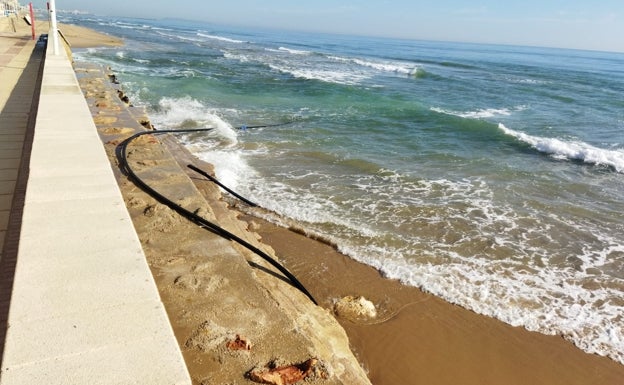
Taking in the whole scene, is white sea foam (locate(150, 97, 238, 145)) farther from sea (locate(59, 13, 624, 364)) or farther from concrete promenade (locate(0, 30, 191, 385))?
concrete promenade (locate(0, 30, 191, 385))

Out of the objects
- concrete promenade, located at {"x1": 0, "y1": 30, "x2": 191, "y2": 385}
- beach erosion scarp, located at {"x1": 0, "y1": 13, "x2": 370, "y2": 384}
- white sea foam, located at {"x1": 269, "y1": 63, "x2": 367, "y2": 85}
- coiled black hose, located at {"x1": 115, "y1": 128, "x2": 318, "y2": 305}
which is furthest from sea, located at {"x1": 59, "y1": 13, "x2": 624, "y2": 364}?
white sea foam, located at {"x1": 269, "y1": 63, "x2": 367, "y2": 85}

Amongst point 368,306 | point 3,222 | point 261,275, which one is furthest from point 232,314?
point 3,222

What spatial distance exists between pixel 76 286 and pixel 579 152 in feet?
44.1

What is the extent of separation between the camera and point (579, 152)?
12.0 m

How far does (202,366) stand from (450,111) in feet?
57.2

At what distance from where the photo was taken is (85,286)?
257 centimetres

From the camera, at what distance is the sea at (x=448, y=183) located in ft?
17.5

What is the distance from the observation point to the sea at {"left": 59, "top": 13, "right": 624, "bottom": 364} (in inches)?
210

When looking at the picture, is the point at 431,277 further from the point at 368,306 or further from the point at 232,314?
the point at 232,314

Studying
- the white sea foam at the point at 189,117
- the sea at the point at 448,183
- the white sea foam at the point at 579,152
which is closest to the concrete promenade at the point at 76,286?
the sea at the point at 448,183

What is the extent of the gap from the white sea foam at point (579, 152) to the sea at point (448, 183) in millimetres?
55

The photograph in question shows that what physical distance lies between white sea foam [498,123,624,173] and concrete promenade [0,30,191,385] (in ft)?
40.7

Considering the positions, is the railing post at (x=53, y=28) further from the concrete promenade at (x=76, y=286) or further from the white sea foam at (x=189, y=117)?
the concrete promenade at (x=76, y=286)

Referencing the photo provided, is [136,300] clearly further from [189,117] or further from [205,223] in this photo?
[189,117]
